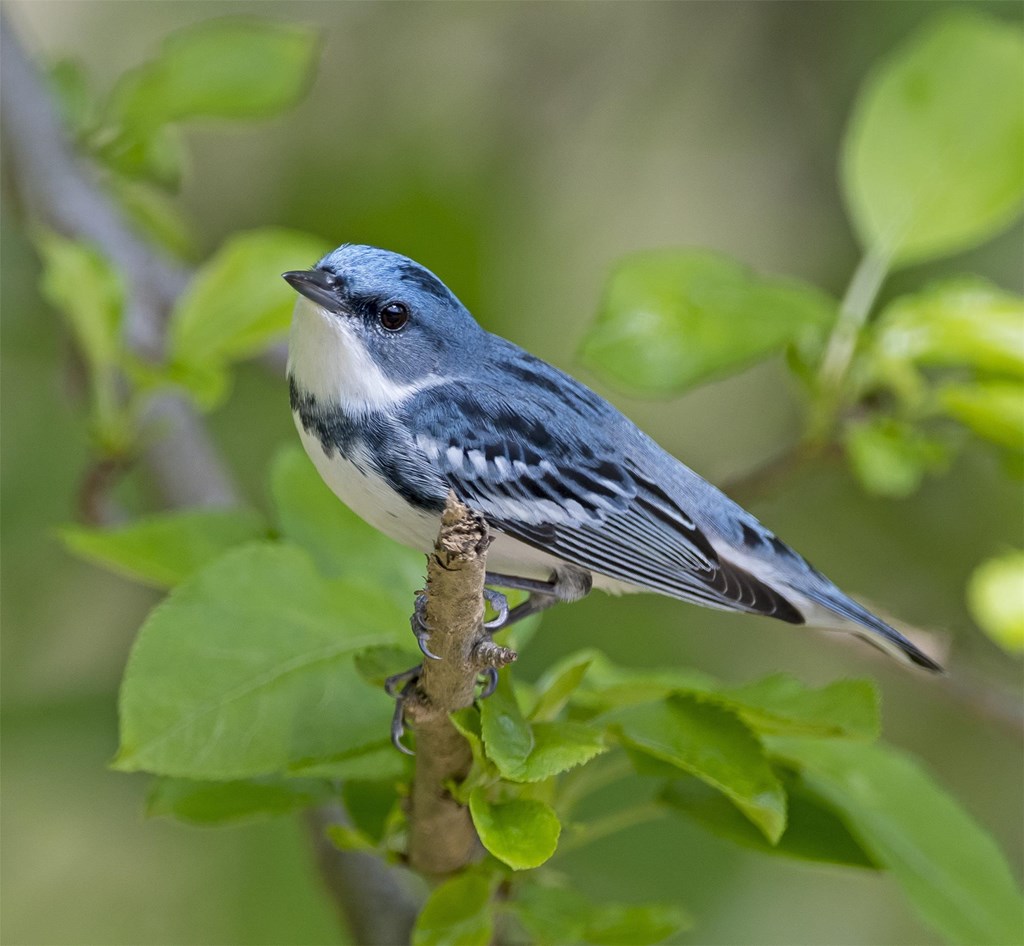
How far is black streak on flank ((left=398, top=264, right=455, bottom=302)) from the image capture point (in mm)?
1856

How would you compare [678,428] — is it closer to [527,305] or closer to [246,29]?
[527,305]

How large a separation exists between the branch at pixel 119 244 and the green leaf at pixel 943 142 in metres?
1.54

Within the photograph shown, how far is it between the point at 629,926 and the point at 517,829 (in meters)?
0.38

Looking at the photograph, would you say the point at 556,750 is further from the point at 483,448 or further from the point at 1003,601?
the point at 1003,601

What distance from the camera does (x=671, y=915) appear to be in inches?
69.5

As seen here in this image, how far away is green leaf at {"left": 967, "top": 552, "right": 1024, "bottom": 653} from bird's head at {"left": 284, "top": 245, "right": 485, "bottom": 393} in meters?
1.13

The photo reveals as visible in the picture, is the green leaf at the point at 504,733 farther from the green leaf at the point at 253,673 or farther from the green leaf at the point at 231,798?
the green leaf at the point at 231,798

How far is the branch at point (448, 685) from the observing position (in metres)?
1.32

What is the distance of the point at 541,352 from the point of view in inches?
176

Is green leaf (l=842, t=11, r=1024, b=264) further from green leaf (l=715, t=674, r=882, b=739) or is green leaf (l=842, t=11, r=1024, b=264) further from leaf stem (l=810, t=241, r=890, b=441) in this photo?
green leaf (l=715, t=674, r=882, b=739)

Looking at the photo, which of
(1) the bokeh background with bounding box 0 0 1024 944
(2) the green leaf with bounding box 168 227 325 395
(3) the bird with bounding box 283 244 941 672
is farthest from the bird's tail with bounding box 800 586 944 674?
(1) the bokeh background with bounding box 0 0 1024 944


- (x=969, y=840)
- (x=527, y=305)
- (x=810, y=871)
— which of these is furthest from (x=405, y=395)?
(x=810, y=871)

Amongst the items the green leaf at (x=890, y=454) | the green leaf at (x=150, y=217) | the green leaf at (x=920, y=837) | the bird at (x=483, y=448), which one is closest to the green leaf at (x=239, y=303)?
the bird at (x=483, y=448)

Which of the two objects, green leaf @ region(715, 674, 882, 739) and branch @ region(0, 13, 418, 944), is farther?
branch @ region(0, 13, 418, 944)
